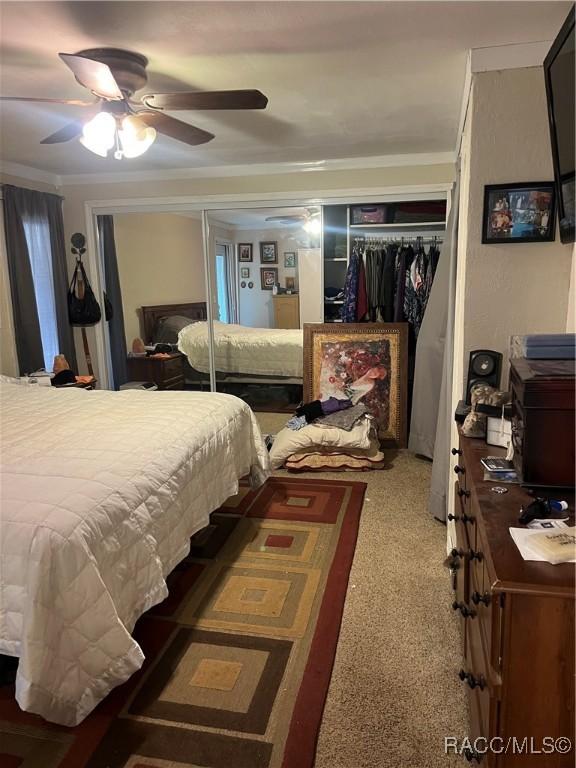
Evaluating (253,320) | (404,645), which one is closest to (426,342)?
(253,320)

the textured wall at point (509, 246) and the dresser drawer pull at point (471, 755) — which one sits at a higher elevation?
the textured wall at point (509, 246)

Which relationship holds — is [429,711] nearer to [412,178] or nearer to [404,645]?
[404,645]

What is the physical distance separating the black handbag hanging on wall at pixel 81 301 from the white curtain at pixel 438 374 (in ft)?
9.57

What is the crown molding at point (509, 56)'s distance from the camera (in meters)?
2.06

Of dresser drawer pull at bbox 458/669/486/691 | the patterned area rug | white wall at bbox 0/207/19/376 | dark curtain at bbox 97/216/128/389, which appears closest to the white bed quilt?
dark curtain at bbox 97/216/128/389

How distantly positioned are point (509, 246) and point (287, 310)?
8.92 ft

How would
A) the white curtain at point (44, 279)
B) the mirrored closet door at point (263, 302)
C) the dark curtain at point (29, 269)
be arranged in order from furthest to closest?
the mirrored closet door at point (263, 302)
the white curtain at point (44, 279)
the dark curtain at point (29, 269)

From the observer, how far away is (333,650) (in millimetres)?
2068

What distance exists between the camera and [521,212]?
210 cm

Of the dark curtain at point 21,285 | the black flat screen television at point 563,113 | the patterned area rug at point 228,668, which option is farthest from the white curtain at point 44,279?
the black flat screen television at point 563,113

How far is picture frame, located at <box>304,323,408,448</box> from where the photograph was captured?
442 centimetres

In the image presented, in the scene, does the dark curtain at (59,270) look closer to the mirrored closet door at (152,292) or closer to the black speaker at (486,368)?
the mirrored closet door at (152,292)

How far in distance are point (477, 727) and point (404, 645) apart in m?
0.71

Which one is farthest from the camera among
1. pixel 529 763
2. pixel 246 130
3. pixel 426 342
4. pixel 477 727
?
pixel 426 342
